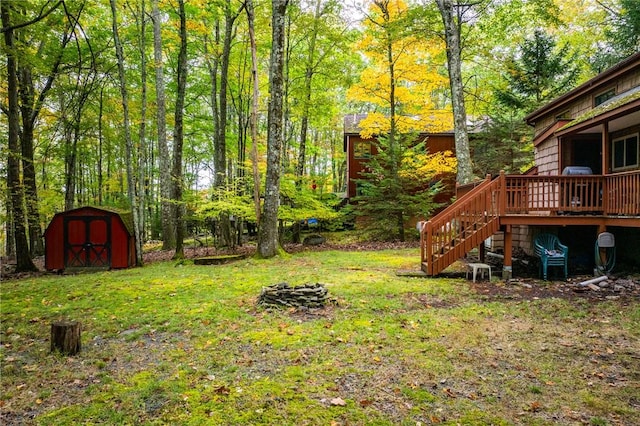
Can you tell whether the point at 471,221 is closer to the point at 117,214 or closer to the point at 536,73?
the point at 117,214

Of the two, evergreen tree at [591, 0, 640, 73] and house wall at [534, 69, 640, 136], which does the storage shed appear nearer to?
house wall at [534, 69, 640, 136]

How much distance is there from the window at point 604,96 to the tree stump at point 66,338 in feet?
42.3

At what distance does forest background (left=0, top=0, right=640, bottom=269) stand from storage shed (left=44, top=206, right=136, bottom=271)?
0.89 m

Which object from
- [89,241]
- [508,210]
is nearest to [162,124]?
[89,241]

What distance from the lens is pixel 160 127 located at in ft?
46.8

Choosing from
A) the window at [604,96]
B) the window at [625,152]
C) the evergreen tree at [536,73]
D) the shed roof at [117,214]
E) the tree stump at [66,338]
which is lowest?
the tree stump at [66,338]

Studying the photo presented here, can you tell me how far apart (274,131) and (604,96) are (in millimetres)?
9417

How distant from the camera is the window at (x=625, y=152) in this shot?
9.02m

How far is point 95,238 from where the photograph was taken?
12.5 m

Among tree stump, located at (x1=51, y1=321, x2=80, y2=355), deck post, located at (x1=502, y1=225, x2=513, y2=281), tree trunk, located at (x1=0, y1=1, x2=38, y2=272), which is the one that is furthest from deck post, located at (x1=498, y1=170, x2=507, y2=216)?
tree trunk, located at (x1=0, y1=1, x2=38, y2=272)

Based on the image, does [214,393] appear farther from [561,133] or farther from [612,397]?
[561,133]

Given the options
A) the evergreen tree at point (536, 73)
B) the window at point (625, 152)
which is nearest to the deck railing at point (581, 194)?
the window at point (625, 152)

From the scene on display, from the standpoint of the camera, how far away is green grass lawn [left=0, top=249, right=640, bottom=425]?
3.30 meters

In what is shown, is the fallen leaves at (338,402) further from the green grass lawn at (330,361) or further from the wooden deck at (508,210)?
the wooden deck at (508,210)
